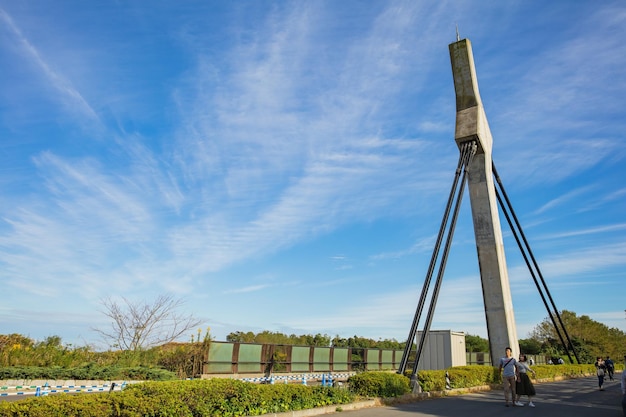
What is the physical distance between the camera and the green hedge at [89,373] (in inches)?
546

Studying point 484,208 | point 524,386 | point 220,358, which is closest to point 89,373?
point 220,358

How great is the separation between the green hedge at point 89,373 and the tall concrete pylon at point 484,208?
43.8ft

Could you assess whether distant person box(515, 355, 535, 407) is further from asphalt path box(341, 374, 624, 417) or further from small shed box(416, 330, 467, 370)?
small shed box(416, 330, 467, 370)

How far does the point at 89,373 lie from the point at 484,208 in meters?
17.0

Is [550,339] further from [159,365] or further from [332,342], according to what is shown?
[159,365]

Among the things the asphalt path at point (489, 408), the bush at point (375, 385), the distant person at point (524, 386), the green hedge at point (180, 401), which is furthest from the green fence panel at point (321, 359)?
the green hedge at point (180, 401)

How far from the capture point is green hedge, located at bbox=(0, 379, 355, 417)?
6168mm

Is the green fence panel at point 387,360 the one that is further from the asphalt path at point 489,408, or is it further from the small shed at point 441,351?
the asphalt path at point 489,408

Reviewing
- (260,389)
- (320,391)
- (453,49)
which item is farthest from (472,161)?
(260,389)

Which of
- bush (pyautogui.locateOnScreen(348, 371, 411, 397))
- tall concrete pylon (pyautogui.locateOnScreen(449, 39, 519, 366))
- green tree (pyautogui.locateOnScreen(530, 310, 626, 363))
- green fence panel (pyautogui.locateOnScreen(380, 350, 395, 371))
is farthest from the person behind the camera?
green tree (pyautogui.locateOnScreen(530, 310, 626, 363))

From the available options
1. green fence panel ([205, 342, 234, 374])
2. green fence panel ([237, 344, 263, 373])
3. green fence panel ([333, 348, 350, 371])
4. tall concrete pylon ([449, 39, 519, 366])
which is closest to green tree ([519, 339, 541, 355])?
tall concrete pylon ([449, 39, 519, 366])

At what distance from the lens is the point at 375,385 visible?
1131 centimetres

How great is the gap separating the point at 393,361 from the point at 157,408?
1845 cm

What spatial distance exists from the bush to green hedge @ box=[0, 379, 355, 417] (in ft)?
5.76
